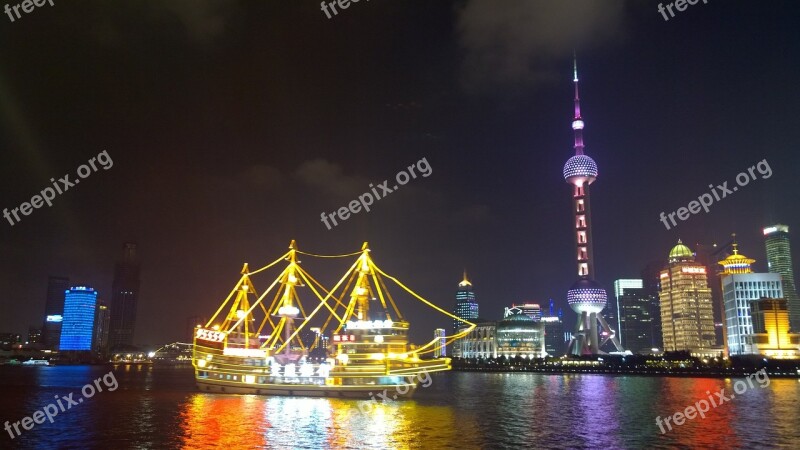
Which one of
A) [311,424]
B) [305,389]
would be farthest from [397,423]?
[305,389]

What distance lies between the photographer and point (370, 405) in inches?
3130

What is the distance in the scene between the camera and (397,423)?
62.3 meters

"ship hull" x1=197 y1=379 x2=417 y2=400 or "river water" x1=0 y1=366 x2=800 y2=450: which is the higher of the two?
"ship hull" x1=197 y1=379 x2=417 y2=400

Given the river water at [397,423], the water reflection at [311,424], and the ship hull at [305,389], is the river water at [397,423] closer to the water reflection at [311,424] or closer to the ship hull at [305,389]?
the water reflection at [311,424]

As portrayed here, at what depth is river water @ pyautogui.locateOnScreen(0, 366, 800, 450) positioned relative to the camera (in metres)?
51.5

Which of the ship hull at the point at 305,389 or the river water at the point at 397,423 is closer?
the river water at the point at 397,423

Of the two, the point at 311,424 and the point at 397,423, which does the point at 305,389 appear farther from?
the point at 397,423

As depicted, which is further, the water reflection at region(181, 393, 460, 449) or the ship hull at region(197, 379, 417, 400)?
the ship hull at region(197, 379, 417, 400)

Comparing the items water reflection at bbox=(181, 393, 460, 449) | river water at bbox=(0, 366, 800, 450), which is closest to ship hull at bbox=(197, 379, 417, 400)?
river water at bbox=(0, 366, 800, 450)

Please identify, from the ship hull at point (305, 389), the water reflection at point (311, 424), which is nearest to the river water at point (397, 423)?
the water reflection at point (311, 424)

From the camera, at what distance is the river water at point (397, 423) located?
51.5 m

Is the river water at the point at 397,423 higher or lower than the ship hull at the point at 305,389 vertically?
lower

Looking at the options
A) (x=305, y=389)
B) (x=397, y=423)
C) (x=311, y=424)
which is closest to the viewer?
(x=311, y=424)

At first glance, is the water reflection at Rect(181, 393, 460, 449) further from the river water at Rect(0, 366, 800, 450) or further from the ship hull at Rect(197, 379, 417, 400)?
the ship hull at Rect(197, 379, 417, 400)
